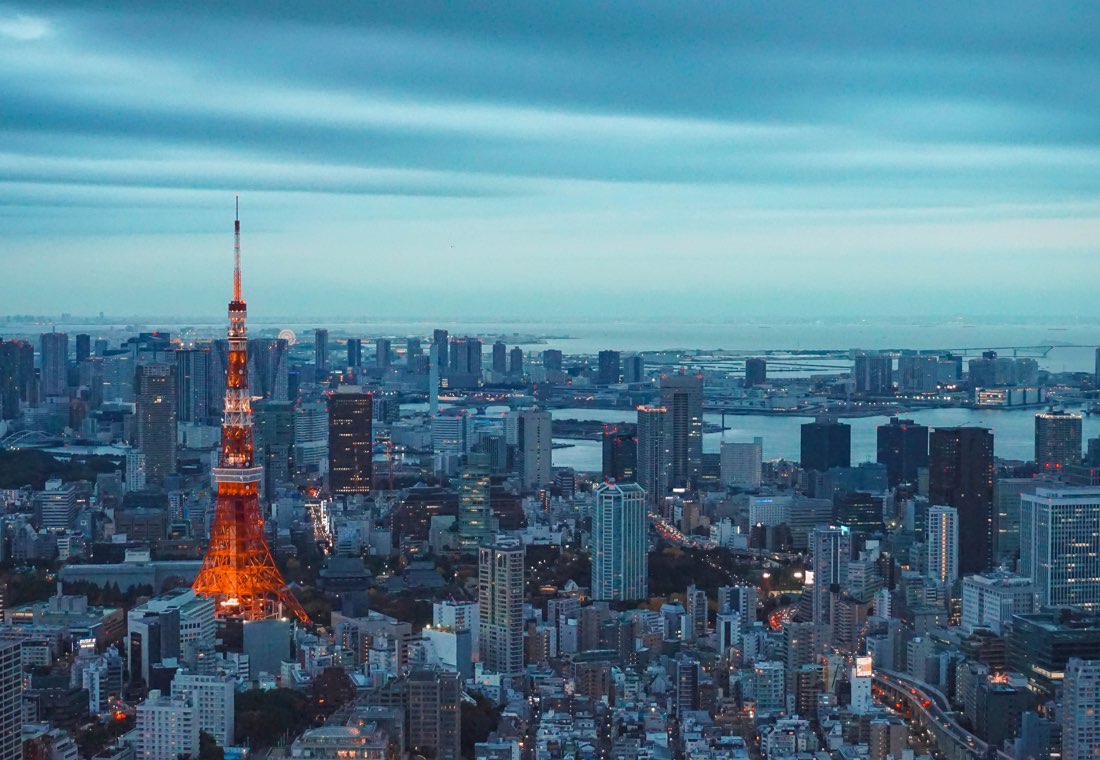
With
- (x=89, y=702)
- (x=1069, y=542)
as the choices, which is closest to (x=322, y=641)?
(x=89, y=702)

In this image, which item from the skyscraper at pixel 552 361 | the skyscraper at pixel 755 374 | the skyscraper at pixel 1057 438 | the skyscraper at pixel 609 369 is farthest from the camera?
the skyscraper at pixel 552 361

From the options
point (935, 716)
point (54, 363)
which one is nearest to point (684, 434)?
point (54, 363)

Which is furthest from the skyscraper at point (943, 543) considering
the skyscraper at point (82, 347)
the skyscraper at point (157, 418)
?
the skyscraper at point (82, 347)

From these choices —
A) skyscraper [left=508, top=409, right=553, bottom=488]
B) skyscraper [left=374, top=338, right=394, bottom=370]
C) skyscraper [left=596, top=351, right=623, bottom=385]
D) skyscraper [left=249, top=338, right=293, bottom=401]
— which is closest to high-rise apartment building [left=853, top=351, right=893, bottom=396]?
skyscraper [left=596, top=351, right=623, bottom=385]

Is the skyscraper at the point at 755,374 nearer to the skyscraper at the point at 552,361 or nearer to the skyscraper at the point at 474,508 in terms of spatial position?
the skyscraper at the point at 552,361

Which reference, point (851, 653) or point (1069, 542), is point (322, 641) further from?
point (1069, 542)

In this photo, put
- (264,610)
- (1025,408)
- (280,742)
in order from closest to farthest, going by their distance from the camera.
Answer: (280,742) < (264,610) < (1025,408)

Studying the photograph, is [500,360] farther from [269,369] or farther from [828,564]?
[828,564]
